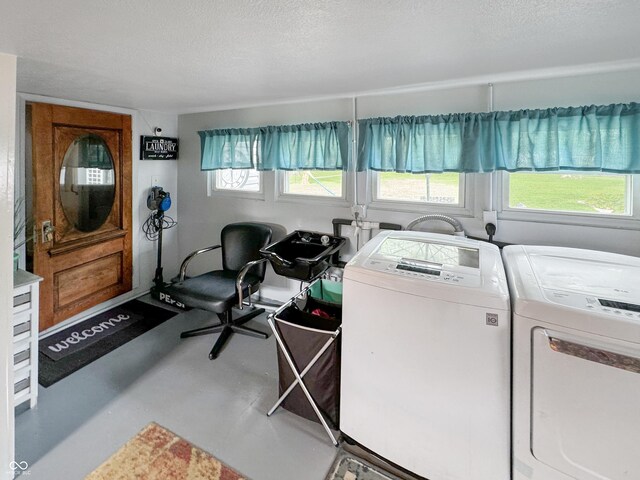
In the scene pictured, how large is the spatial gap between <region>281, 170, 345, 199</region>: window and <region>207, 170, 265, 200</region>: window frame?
26 cm

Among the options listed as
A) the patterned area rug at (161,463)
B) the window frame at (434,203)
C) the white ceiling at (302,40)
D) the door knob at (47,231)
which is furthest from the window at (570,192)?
the door knob at (47,231)

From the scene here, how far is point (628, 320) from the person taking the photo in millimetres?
1092

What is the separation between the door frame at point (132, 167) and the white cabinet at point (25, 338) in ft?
3.16

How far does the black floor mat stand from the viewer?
7.63 ft

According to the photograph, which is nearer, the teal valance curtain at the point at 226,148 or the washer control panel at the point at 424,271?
the washer control panel at the point at 424,271

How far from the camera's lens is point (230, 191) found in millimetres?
3561

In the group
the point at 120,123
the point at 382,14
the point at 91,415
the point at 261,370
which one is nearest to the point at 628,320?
the point at 382,14

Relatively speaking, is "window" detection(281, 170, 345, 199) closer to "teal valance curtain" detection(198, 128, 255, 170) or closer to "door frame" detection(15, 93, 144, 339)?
"teal valance curtain" detection(198, 128, 255, 170)

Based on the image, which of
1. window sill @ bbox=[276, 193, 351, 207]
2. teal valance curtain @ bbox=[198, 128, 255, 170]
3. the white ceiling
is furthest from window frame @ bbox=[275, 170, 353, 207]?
the white ceiling

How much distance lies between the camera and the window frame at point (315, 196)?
2.90 metres

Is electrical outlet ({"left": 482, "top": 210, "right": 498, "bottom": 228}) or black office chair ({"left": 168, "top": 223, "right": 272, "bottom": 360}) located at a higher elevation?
electrical outlet ({"left": 482, "top": 210, "right": 498, "bottom": 228})

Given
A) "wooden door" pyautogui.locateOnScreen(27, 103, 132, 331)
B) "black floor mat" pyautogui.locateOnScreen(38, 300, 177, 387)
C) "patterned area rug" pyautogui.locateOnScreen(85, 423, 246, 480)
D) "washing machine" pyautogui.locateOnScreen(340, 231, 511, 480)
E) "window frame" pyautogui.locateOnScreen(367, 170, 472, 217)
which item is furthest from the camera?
"wooden door" pyautogui.locateOnScreen(27, 103, 132, 331)

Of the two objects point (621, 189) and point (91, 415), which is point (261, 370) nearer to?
point (91, 415)

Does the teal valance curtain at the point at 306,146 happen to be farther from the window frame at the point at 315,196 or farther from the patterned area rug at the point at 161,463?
the patterned area rug at the point at 161,463
